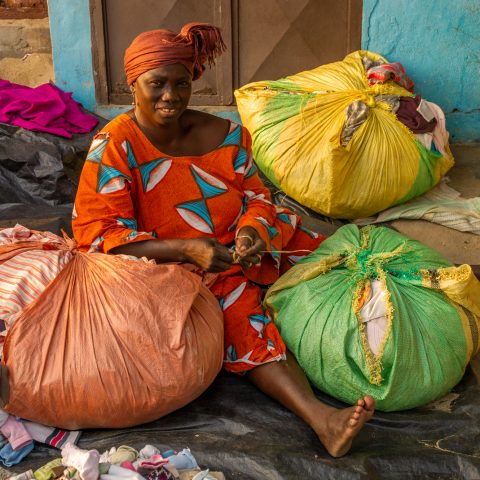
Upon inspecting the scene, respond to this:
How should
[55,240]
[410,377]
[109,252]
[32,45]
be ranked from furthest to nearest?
[32,45] < [55,240] < [109,252] < [410,377]

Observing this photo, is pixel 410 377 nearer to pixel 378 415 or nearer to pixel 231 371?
pixel 378 415

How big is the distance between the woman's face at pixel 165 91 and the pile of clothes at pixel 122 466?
1134 millimetres

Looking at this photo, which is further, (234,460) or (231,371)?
(231,371)

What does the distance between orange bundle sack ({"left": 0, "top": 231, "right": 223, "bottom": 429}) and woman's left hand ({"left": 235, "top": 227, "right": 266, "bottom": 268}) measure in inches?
9.8


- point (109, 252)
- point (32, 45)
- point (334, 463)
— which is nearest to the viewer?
point (334, 463)

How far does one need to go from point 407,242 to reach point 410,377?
583mm

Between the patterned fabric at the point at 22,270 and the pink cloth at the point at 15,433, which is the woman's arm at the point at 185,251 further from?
the pink cloth at the point at 15,433

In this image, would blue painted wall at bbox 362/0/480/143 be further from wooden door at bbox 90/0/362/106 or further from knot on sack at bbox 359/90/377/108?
knot on sack at bbox 359/90/377/108

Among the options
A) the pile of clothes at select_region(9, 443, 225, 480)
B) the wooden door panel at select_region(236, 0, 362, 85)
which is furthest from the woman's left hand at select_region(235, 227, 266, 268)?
the wooden door panel at select_region(236, 0, 362, 85)

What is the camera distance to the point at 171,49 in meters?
2.39

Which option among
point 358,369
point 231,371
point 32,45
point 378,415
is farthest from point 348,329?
point 32,45

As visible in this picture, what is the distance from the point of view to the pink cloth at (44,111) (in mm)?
3988

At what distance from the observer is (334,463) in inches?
77.6

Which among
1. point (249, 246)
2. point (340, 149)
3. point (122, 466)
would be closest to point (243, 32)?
point (340, 149)
